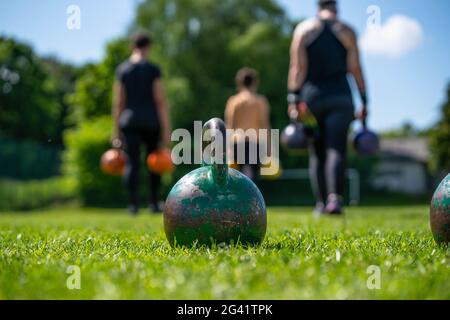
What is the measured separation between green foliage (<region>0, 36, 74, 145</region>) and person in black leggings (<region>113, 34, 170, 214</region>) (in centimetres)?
370

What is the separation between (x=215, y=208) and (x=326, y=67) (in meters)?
4.01

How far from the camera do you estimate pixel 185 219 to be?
308 cm

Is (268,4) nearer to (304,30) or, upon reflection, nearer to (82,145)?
(82,145)

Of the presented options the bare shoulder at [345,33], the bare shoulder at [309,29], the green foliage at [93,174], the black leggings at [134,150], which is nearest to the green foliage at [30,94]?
the green foliage at [93,174]

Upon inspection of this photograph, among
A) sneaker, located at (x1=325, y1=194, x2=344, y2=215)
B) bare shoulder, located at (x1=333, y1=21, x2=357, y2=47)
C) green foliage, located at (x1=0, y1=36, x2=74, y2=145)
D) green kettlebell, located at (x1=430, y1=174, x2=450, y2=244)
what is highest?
green foliage, located at (x1=0, y1=36, x2=74, y2=145)

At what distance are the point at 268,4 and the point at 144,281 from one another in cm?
3472

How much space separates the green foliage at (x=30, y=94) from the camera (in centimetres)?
2151

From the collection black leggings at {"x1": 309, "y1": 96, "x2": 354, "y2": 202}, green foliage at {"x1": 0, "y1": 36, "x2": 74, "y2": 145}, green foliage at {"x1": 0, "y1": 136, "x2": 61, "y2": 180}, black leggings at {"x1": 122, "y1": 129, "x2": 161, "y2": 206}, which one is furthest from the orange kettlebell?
green foliage at {"x1": 0, "y1": 136, "x2": 61, "y2": 180}

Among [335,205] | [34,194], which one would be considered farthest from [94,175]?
[335,205]

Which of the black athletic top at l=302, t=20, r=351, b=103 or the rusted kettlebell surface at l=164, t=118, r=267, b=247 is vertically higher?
the black athletic top at l=302, t=20, r=351, b=103

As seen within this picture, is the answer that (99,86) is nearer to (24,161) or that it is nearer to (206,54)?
(206,54)

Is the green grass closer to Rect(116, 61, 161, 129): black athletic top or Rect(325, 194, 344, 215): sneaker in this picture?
Rect(325, 194, 344, 215): sneaker

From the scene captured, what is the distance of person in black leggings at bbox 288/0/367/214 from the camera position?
635 centimetres

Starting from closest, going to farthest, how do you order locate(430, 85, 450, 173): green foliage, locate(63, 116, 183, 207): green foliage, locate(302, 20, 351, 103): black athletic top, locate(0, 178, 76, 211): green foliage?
locate(302, 20, 351, 103): black athletic top
locate(0, 178, 76, 211): green foliage
locate(63, 116, 183, 207): green foliage
locate(430, 85, 450, 173): green foliage
